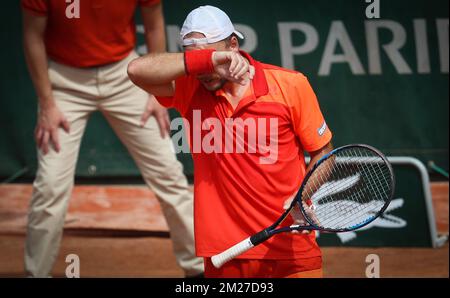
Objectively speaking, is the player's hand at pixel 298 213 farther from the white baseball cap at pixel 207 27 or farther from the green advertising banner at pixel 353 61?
the green advertising banner at pixel 353 61

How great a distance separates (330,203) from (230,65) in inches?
27.2

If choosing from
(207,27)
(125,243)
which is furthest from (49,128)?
(207,27)

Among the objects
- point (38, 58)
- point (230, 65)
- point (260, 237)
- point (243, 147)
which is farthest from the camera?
point (38, 58)

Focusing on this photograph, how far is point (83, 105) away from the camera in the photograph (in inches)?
225

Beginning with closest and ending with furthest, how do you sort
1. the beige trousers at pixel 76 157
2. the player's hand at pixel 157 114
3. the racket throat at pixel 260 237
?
the racket throat at pixel 260 237 → the beige trousers at pixel 76 157 → the player's hand at pixel 157 114

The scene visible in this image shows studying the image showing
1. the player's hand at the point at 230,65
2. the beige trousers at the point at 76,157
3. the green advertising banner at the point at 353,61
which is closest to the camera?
the player's hand at the point at 230,65

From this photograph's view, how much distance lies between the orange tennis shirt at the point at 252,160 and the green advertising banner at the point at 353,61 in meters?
2.63

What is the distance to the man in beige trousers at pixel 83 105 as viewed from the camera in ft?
18.0

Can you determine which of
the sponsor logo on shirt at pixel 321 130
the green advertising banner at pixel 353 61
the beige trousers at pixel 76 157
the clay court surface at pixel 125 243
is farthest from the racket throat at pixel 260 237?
the green advertising banner at pixel 353 61

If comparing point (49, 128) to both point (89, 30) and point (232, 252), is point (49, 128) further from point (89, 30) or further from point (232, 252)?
point (232, 252)

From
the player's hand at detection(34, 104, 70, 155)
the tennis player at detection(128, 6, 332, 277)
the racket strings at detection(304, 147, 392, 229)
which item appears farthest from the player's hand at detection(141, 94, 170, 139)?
the tennis player at detection(128, 6, 332, 277)

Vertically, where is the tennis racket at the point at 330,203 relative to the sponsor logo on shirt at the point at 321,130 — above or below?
below

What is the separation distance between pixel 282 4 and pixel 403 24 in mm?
734
